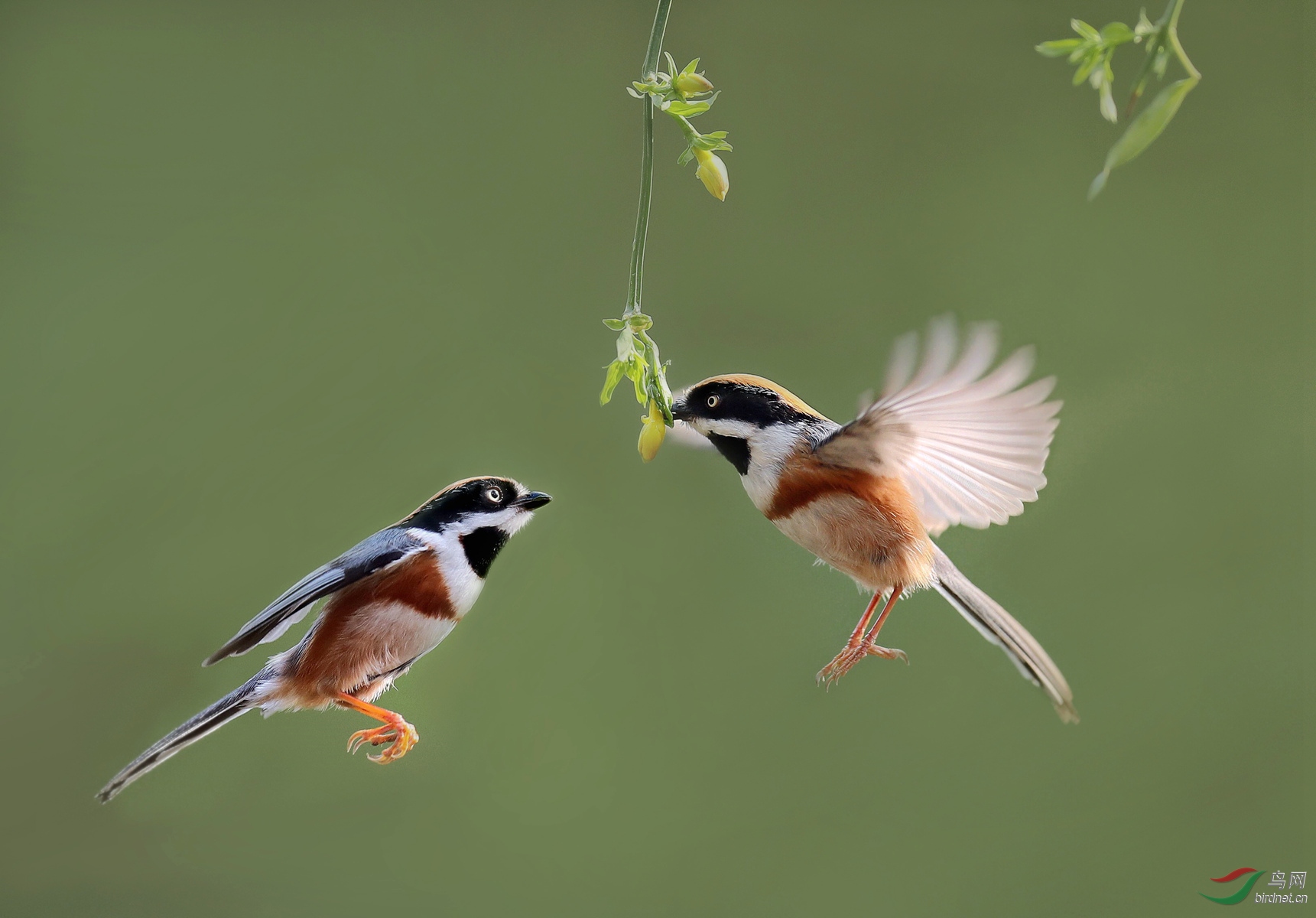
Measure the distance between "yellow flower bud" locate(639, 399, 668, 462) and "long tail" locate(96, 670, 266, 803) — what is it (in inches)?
16.5

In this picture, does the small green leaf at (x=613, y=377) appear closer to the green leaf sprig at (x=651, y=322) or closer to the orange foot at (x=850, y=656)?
the green leaf sprig at (x=651, y=322)

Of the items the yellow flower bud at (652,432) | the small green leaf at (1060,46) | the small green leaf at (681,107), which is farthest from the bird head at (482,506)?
the small green leaf at (1060,46)

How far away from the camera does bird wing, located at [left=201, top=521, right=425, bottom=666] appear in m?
0.78

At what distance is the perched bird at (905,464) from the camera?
2.27 feet

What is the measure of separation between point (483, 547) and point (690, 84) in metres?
0.44

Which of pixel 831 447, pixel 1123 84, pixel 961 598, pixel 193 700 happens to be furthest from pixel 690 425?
pixel 1123 84

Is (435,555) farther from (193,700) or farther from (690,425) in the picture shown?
(193,700)

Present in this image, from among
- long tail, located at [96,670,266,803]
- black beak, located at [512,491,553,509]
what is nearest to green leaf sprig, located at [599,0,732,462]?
black beak, located at [512,491,553,509]

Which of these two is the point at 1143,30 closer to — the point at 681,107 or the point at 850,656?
the point at 681,107

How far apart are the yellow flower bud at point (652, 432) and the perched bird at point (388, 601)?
0.86 ft

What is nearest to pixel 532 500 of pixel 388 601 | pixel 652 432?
pixel 388 601

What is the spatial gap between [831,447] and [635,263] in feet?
0.82

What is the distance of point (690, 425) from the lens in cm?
86

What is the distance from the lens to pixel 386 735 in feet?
2.69
